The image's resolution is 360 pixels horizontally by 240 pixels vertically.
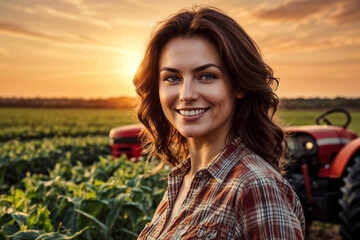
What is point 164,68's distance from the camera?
1.74m

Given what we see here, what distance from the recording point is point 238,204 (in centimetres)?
132

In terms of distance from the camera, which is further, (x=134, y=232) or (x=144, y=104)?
(x=134, y=232)

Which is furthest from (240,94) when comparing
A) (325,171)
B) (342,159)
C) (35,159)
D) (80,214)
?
(35,159)

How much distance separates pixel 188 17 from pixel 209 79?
1.02ft

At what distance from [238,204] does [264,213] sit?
0.09 metres

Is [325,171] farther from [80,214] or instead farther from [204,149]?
[204,149]

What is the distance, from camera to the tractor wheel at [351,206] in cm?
398

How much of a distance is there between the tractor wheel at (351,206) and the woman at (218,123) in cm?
267

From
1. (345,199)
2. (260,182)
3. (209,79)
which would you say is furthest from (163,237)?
(345,199)

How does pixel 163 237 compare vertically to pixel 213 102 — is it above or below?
below

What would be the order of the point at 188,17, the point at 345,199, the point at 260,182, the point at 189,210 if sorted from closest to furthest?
1. the point at 260,182
2. the point at 189,210
3. the point at 188,17
4. the point at 345,199

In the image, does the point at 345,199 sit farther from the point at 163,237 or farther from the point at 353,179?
the point at 163,237

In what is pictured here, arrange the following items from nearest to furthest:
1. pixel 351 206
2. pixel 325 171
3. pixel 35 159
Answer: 1. pixel 351 206
2. pixel 325 171
3. pixel 35 159

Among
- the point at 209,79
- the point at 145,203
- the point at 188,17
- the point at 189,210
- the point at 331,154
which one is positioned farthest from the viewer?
the point at 331,154
